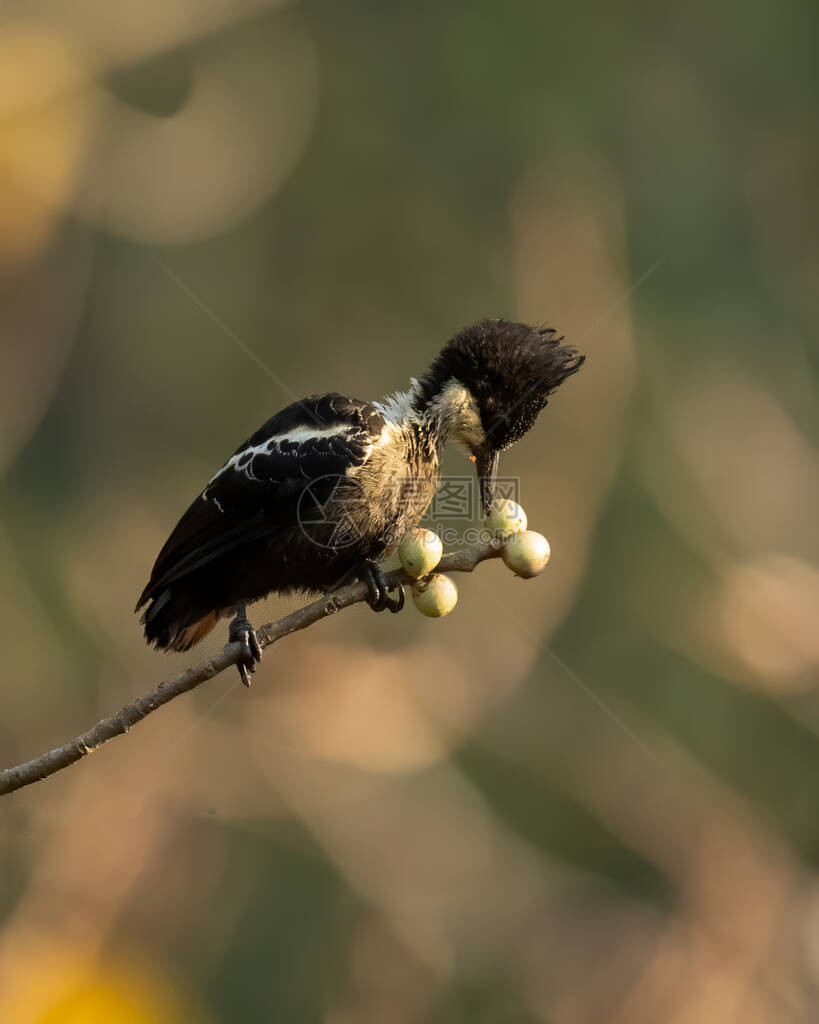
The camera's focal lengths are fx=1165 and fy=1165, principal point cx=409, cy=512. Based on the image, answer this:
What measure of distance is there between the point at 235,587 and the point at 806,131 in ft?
17.8

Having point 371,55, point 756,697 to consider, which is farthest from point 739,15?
point 756,697

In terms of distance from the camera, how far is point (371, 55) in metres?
7.36

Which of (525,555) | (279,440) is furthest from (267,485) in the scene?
(525,555)

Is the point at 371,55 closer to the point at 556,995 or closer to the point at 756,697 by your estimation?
the point at 756,697

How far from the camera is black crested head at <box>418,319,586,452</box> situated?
321 centimetres

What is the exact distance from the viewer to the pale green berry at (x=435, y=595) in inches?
95.7

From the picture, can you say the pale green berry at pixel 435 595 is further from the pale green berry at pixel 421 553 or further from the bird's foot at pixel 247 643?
the bird's foot at pixel 247 643

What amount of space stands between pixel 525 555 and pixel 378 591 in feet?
2.09

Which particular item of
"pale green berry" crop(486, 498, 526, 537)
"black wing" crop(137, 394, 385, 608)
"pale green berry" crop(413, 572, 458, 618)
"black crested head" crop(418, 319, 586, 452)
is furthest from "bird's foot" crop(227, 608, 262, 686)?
"black crested head" crop(418, 319, 586, 452)

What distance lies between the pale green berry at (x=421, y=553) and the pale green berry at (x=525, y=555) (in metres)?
0.14

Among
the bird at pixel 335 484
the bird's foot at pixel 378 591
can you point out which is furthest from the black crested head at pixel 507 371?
the bird's foot at pixel 378 591

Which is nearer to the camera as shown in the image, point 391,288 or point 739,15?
point 391,288

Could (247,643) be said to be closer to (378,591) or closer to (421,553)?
(378,591)

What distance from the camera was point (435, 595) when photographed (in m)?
2.44
